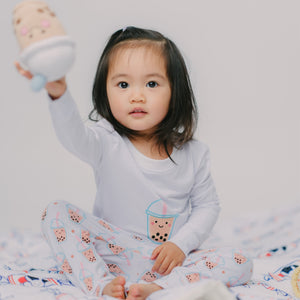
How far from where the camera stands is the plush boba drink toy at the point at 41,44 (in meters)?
Result: 1.15

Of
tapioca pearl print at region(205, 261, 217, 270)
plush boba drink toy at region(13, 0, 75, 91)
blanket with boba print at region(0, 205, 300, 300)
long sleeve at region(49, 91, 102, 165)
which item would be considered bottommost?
blanket with boba print at region(0, 205, 300, 300)

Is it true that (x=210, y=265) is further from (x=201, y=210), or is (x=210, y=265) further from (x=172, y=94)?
(x=172, y=94)

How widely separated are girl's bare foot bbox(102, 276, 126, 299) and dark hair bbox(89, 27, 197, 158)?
1.46ft

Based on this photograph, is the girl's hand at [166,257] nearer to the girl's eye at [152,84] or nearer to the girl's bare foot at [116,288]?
the girl's bare foot at [116,288]

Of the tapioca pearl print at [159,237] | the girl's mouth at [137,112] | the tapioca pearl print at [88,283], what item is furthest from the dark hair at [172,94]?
the tapioca pearl print at [88,283]

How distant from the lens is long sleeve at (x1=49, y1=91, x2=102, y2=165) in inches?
50.6

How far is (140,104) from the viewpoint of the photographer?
1499 mm

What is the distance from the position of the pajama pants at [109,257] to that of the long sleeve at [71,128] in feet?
0.55

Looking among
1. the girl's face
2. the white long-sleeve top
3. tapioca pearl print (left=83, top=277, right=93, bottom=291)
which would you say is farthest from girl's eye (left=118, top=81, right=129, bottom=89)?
tapioca pearl print (left=83, top=277, right=93, bottom=291)

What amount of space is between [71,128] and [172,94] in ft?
1.20

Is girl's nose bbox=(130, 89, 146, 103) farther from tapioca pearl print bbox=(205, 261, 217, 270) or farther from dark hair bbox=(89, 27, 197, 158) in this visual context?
tapioca pearl print bbox=(205, 261, 217, 270)

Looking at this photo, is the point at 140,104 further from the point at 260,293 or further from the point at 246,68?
the point at 246,68

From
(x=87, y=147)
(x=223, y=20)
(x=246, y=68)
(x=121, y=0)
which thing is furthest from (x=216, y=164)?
(x=87, y=147)

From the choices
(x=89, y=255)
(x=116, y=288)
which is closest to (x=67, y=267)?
(x=89, y=255)
